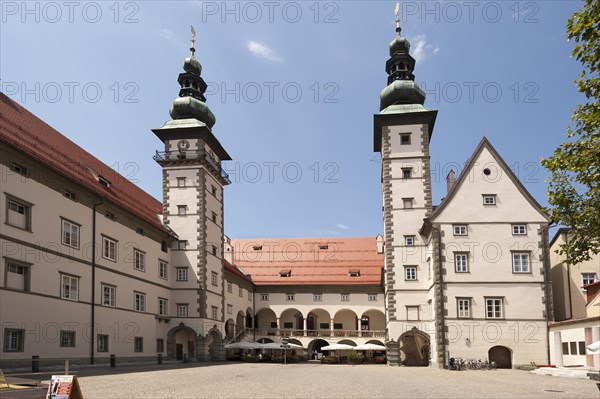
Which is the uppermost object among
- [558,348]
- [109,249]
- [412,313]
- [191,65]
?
[191,65]

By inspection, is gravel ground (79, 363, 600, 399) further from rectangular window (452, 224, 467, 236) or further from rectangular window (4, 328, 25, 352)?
rectangular window (452, 224, 467, 236)

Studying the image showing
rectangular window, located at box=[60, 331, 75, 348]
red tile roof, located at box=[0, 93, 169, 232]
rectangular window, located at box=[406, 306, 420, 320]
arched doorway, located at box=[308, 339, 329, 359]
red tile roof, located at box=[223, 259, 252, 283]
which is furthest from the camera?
arched doorway, located at box=[308, 339, 329, 359]

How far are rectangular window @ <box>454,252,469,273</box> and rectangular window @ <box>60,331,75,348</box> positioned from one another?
2400 centimetres

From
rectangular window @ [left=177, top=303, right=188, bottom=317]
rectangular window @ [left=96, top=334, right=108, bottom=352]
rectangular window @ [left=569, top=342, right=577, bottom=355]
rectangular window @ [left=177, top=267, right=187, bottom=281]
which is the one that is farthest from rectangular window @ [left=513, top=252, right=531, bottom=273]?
rectangular window @ [left=96, top=334, right=108, bottom=352]

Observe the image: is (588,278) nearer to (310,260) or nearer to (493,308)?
(493,308)

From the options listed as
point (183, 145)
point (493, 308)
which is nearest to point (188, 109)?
point (183, 145)

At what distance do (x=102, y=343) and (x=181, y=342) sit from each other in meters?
12.7

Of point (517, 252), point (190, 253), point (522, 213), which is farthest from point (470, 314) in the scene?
point (190, 253)

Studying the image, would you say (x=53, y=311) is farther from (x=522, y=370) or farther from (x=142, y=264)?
(x=522, y=370)

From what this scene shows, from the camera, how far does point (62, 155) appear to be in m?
34.9

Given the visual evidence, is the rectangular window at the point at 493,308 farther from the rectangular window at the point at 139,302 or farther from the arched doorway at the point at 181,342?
the rectangular window at the point at 139,302

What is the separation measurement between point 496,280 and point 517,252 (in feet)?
7.76

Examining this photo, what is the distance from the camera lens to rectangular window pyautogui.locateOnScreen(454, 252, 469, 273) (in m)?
39.3

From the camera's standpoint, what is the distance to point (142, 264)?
41219 millimetres
